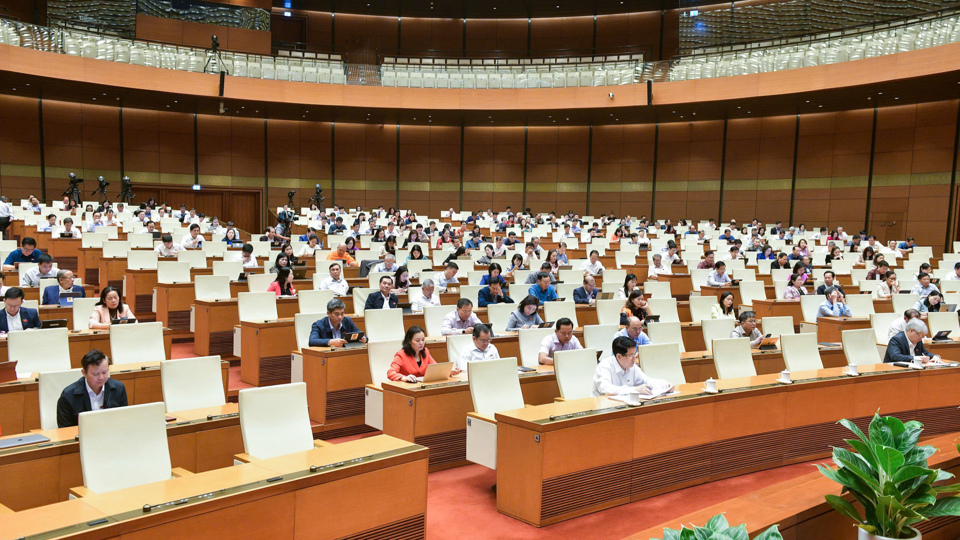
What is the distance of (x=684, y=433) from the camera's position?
4.99 m

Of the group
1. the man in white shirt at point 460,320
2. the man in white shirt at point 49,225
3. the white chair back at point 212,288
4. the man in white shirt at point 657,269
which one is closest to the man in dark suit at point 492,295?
the man in white shirt at point 460,320

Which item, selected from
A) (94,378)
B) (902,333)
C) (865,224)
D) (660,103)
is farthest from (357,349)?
(865,224)

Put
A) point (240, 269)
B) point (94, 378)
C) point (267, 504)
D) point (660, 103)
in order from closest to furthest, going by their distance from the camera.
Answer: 1. point (267, 504)
2. point (94, 378)
3. point (240, 269)
4. point (660, 103)

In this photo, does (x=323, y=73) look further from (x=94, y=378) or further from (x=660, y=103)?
(x=94, y=378)

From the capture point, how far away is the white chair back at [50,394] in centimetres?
424

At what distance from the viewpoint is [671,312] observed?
8.64 meters

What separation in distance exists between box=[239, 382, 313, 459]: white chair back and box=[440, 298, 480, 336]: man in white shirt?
2.65 meters

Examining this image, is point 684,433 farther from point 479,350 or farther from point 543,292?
point 543,292

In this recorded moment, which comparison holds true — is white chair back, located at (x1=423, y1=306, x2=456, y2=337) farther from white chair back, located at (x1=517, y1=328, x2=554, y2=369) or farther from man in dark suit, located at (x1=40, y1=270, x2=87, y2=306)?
man in dark suit, located at (x1=40, y1=270, x2=87, y2=306)

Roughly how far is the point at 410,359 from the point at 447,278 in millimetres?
3974

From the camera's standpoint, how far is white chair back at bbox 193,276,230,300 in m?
8.07

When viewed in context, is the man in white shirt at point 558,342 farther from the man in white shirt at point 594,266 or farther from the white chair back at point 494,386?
the man in white shirt at point 594,266

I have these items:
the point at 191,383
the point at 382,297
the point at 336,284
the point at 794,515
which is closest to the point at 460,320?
the point at 382,297

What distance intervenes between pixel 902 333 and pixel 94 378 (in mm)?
6984
